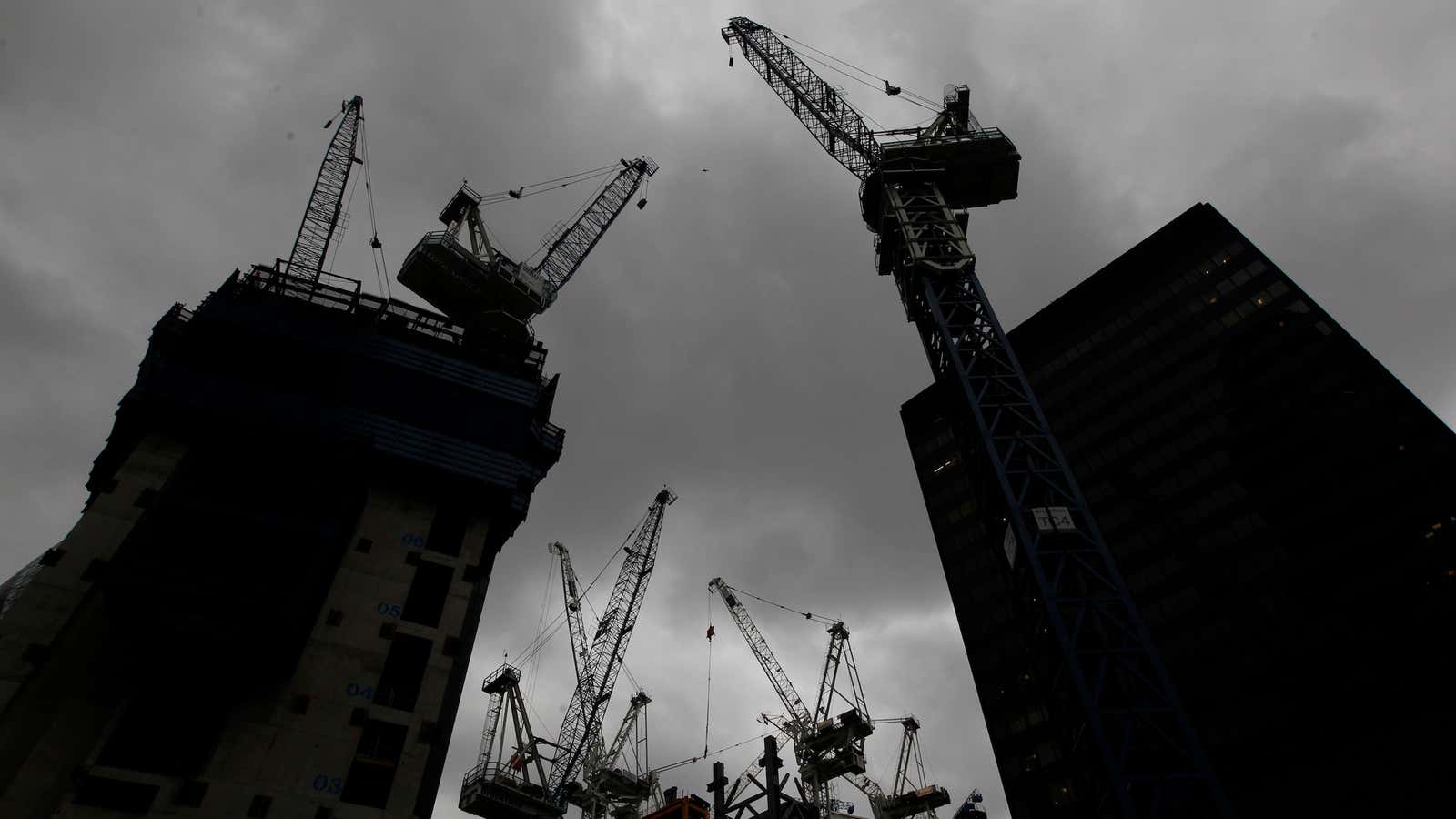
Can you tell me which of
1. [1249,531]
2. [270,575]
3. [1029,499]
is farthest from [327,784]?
[1249,531]

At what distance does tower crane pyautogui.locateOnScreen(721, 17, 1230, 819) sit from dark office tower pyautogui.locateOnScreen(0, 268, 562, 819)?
27530 mm

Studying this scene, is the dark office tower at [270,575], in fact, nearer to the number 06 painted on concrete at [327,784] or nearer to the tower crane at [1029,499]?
the number 06 painted on concrete at [327,784]

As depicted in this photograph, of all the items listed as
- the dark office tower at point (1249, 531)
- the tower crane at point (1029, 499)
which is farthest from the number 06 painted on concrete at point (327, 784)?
the dark office tower at point (1249, 531)

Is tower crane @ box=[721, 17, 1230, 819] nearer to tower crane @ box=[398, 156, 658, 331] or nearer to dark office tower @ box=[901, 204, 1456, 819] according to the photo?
dark office tower @ box=[901, 204, 1456, 819]

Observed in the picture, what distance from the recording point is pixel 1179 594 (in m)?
78.4

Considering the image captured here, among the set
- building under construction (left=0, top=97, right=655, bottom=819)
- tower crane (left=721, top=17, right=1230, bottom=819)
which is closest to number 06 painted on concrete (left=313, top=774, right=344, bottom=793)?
building under construction (left=0, top=97, right=655, bottom=819)

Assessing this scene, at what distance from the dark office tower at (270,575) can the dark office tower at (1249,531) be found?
98.9 ft

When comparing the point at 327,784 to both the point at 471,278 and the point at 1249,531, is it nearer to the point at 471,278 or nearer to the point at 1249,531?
the point at 471,278

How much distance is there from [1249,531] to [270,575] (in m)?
80.1

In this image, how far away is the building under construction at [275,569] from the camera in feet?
114

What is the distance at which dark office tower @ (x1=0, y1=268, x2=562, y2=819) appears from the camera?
34.7 metres

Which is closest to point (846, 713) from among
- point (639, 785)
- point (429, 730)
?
point (639, 785)

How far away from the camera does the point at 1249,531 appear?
76750mm

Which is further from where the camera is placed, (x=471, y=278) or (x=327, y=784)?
(x=471, y=278)
